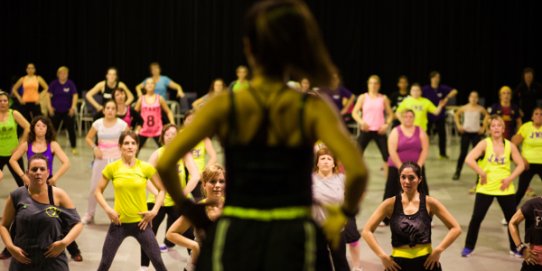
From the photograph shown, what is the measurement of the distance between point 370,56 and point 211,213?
14.4 m

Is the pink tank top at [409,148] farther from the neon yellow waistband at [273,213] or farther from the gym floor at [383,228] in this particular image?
the neon yellow waistband at [273,213]

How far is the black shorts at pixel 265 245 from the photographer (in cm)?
242

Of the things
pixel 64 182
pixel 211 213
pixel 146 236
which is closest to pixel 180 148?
pixel 211 213

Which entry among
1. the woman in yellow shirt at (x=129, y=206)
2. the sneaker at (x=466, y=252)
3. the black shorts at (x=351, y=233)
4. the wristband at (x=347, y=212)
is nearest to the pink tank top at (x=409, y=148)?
the sneaker at (x=466, y=252)

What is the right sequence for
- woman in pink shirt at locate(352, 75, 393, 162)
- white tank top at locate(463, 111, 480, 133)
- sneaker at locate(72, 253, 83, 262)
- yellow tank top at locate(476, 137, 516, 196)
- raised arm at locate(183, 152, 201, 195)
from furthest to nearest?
white tank top at locate(463, 111, 480, 133)
woman in pink shirt at locate(352, 75, 393, 162)
yellow tank top at locate(476, 137, 516, 196)
sneaker at locate(72, 253, 83, 262)
raised arm at locate(183, 152, 201, 195)

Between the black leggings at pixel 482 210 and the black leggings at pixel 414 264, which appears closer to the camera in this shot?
the black leggings at pixel 414 264

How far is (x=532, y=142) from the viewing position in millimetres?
9320

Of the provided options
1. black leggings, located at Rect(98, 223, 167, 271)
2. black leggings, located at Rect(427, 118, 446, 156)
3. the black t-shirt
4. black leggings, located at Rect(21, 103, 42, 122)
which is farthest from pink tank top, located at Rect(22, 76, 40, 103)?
the black t-shirt

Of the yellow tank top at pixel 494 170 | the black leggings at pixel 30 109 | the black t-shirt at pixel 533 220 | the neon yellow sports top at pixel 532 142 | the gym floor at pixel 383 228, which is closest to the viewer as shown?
the black t-shirt at pixel 533 220

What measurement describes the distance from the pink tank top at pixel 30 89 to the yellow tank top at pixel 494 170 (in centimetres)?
915

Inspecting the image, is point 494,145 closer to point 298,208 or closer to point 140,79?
point 298,208

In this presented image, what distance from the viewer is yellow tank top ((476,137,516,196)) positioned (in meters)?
7.80

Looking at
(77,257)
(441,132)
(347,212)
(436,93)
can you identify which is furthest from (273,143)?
(436,93)

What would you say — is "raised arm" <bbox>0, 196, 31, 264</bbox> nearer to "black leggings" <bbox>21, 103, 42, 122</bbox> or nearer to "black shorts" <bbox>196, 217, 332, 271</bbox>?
"black shorts" <bbox>196, 217, 332, 271</bbox>
